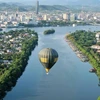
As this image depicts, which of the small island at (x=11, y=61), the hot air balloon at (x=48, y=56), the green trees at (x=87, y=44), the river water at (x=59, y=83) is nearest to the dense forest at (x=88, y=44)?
the green trees at (x=87, y=44)

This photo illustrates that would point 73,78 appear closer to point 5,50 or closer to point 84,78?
point 84,78

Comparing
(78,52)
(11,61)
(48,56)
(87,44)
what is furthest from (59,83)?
(87,44)

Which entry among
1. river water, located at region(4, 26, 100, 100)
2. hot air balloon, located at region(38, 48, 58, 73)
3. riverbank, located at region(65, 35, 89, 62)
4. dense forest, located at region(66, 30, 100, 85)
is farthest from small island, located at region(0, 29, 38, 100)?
hot air balloon, located at region(38, 48, 58, 73)

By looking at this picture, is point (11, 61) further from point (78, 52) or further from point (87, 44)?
point (87, 44)

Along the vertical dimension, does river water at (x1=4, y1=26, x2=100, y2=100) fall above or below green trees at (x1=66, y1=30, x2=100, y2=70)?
above

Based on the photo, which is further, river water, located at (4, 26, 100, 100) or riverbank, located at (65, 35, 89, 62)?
riverbank, located at (65, 35, 89, 62)

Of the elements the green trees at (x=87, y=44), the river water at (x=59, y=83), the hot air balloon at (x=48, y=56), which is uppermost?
the hot air balloon at (x=48, y=56)

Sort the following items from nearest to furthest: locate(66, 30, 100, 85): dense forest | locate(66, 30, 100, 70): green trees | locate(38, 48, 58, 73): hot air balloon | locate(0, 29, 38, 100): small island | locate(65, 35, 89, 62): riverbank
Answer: locate(38, 48, 58, 73): hot air balloon
locate(0, 29, 38, 100): small island
locate(66, 30, 100, 85): dense forest
locate(66, 30, 100, 70): green trees
locate(65, 35, 89, 62): riverbank

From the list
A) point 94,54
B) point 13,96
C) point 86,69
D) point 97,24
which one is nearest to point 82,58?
point 94,54

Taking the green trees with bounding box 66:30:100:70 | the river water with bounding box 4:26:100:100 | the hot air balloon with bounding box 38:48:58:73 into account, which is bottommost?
the green trees with bounding box 66:30:100:70

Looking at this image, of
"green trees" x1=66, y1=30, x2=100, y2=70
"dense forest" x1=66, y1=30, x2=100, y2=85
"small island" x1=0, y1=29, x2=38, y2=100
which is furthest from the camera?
"green trees" x1=66, y1=30, x2=100, y2=70

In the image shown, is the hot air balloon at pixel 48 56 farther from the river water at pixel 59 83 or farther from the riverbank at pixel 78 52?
the riverbank at pixel 78 52

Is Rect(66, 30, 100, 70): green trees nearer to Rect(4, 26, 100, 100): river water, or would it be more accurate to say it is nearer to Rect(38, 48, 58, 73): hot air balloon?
Rect(4, 26, 100, 100): river water
